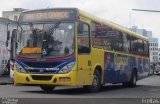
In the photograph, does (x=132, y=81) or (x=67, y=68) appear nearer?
(x=67, y=68)

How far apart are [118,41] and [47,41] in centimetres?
617

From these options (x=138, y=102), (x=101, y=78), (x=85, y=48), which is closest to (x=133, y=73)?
(x=101, y=78)

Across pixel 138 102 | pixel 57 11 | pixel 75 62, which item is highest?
pixel 57 11

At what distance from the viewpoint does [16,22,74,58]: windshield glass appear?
17969 mm

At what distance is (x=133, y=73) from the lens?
90.0 feet

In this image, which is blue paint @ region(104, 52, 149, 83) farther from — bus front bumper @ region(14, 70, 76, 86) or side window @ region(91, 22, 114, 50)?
bus front bumper @ region(14, 70, 76, 86)

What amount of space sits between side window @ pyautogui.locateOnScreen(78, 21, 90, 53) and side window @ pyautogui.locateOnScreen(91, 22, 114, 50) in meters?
0.55

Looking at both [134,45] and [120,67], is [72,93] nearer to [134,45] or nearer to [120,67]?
[120,67]

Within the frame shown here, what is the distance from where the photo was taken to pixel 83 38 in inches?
737

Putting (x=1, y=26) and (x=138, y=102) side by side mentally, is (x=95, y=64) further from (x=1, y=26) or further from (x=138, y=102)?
(x=1, y=26)

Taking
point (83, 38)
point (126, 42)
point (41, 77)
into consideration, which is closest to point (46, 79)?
point (41, 77)

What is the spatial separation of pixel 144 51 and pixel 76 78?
13.0 meters

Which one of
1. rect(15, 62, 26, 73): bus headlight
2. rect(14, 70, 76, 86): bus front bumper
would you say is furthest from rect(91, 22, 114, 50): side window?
rect(15, 62, 26, 73): bus headlight

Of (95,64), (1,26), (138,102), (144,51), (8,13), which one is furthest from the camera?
(8,13)
